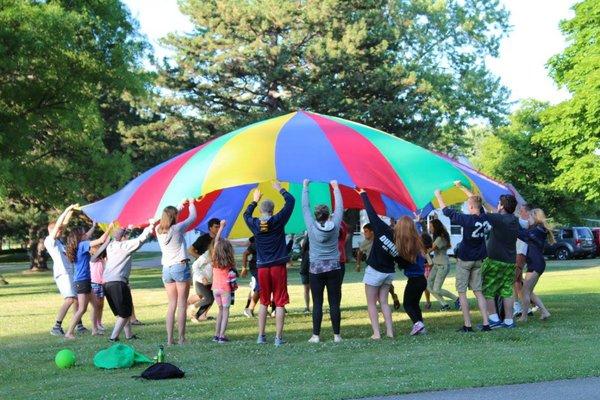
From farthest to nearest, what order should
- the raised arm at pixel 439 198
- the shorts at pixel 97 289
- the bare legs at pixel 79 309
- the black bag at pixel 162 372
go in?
the shorts at pixel 97 289, the bare legs at pixel 79 309, the raised arm at pixel 439 198, the black bag at pixel 162 372

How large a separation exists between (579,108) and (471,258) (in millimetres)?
23392

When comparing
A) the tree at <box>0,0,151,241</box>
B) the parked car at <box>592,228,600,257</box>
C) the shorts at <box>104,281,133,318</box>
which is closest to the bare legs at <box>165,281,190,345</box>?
the shorts at <box>104,281,133,318</box>

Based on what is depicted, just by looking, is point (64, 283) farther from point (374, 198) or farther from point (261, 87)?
point (261, 87)

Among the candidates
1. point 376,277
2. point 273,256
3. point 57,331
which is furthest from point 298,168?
point 57,331

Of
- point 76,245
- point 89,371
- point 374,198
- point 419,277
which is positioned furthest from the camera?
point 374,198

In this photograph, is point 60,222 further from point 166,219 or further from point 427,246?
point 427,246

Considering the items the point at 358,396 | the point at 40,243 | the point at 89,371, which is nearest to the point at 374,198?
the point at 89,371

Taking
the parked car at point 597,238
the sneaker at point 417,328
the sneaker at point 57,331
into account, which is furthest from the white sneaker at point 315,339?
the parked car at point 597,238

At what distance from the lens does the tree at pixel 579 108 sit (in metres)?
32.7

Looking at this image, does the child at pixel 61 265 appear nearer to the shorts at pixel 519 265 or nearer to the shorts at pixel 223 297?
the shorts at pixel 223 297

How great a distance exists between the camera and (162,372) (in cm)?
827

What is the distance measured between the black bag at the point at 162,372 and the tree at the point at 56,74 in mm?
14842

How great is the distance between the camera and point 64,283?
12617 mm

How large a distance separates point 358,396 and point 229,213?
9.67m
